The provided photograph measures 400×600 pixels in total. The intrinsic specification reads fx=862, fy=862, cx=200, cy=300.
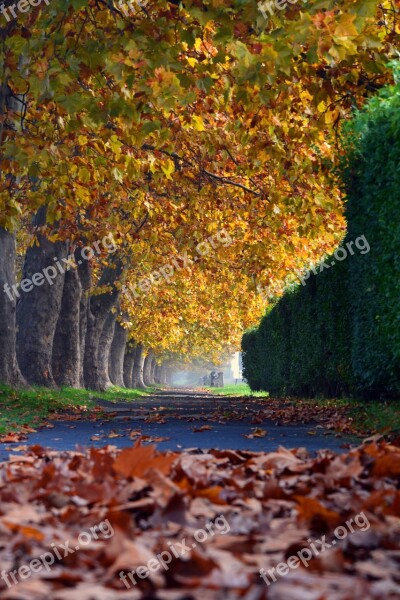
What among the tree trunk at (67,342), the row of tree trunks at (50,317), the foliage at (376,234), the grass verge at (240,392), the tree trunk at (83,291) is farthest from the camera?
the grass verge at (240,392)

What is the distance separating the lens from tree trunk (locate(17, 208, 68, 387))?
20000 millimetres

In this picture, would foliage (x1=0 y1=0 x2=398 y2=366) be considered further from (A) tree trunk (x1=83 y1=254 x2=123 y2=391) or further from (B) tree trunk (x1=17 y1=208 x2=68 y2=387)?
(A) tree trunk (x1=83 y1=254 x2=123 y2=391)

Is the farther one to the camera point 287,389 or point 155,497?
point 287,389

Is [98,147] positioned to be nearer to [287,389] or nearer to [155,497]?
[155,497]

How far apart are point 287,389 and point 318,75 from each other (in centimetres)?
1229

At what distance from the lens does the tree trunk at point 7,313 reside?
1695 cm

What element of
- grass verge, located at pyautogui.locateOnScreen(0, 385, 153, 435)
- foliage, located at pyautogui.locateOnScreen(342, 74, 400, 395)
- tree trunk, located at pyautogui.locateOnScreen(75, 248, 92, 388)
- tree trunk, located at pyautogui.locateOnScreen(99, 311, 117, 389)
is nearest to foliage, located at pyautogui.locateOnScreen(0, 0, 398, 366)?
foliage, located at pyautogui.locateOnScreen(342, 74, 400, 395)

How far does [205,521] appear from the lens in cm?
369

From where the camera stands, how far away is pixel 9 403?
1444cm

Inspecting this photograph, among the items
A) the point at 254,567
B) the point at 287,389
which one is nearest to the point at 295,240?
the point at 287,389

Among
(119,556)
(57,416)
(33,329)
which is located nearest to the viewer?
(119,556)

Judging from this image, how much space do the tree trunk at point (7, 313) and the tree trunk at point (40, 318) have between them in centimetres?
258

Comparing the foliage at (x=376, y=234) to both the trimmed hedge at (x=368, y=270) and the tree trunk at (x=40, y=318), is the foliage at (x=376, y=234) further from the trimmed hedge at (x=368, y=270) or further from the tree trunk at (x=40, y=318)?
the tree trunk at (x=40, y=318)

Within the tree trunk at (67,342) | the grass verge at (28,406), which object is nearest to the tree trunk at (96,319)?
the tree trunk at (67,342)
